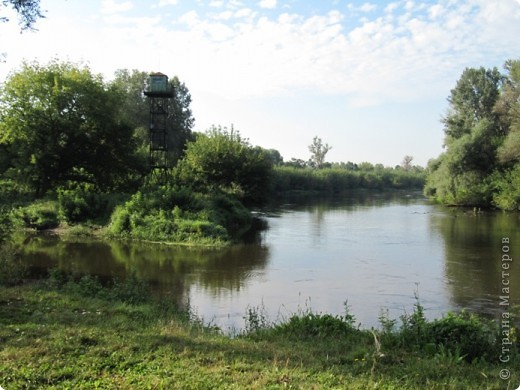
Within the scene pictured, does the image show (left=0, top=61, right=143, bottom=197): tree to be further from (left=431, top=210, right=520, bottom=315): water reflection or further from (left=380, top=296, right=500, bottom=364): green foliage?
(left=380, top=296, right=500, bottom=364): green foliage

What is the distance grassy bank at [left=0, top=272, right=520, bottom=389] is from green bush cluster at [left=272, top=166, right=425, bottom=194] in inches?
2227

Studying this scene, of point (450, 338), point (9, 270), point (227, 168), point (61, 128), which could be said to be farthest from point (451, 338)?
point (227, 168)

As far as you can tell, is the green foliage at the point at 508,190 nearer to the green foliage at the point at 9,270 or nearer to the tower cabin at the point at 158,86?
the tower cabin at the point at 158,86

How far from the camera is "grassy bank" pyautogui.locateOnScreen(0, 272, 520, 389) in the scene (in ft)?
17.6

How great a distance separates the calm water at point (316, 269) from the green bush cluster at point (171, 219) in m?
1.19

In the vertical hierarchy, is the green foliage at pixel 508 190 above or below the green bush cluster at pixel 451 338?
above

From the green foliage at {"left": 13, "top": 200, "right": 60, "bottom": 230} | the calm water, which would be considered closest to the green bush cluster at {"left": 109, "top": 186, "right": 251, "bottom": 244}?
the calm water

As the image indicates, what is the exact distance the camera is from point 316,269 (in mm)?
17641

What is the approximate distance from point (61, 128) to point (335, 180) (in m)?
68.1

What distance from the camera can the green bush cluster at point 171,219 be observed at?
923 inches

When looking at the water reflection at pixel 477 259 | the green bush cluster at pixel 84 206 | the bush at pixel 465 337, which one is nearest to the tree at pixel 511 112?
the water reflection at pixel 477 259

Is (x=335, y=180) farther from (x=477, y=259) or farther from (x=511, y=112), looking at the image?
(x=477, y=259)

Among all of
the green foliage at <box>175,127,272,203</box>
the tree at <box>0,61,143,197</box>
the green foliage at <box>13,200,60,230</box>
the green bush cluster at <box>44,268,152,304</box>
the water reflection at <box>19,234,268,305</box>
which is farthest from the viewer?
the green foliage at <box>175,127,272,203</box>

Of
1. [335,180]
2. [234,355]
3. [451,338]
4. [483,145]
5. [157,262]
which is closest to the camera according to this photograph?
[234,355]
